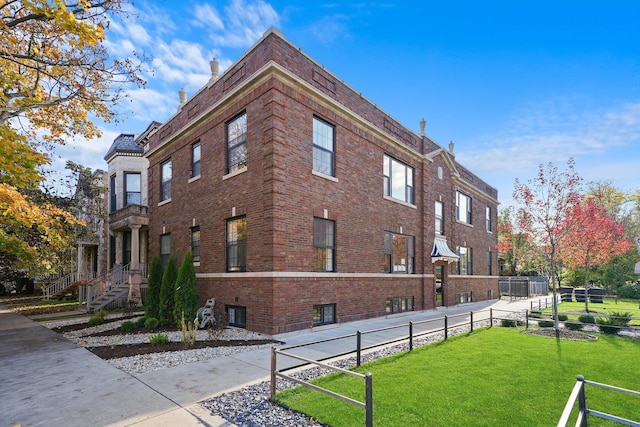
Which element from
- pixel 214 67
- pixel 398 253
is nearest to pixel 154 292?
pixel 214 67

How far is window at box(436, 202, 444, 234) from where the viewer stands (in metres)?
20.8

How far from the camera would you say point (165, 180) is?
718 inches

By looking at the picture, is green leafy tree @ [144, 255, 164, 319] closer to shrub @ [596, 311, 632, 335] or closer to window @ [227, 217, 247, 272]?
window @ [227, 217, 247, 272]

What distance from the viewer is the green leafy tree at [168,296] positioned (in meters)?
13.0

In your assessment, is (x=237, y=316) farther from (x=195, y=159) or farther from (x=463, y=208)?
(x=463, y=208)

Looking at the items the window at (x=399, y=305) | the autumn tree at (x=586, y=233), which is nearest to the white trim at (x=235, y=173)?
the window at (x=399, y=305)

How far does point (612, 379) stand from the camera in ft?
22.6

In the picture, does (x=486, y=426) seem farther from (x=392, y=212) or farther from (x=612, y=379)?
(x=392, y=212)

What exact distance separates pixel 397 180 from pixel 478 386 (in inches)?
470

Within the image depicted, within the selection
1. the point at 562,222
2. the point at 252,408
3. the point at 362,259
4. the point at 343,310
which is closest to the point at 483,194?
the point at 562,222

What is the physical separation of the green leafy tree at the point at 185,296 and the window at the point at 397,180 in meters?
8.91

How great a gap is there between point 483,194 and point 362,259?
17021 millimetres

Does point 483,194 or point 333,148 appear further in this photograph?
point 483,194

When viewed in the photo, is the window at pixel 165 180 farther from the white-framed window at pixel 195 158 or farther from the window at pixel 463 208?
the window at pixel 463 208
